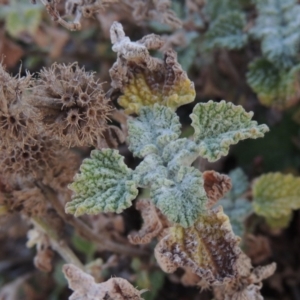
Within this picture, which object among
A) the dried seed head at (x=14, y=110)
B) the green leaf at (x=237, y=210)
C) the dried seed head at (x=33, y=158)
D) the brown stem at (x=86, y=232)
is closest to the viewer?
the dried seed head at (x=14, y=110)

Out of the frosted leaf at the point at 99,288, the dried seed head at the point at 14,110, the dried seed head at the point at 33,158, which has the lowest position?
the frosted leaf at the point at 99,288

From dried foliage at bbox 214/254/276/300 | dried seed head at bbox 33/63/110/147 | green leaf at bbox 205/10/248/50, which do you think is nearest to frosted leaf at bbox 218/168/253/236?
dried foliage at bbox 214/254/276/300

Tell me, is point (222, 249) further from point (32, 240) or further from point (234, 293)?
point (32, 240)

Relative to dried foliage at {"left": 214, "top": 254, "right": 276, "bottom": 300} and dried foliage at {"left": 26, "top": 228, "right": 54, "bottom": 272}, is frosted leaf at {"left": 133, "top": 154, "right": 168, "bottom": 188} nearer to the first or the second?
dried foliage at {"left": 214, "top": 254, "right": 276, "bottom": 300}

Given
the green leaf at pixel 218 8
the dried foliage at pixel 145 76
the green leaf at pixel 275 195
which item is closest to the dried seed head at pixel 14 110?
the dried foliage at pixel 145 76

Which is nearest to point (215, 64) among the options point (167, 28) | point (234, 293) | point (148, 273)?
point (167, 28)

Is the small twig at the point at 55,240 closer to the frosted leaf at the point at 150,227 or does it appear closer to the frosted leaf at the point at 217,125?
the frosted leaf at the point at 150,227

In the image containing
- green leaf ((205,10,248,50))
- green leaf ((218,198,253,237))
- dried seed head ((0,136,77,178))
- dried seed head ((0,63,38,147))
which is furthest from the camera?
green leaf ((205,10,248,50))

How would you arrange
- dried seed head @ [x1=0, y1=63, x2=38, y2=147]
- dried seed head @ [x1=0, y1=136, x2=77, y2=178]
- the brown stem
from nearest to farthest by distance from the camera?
1. dried seed head @ [x1=0, y1=63, x2=38, y2=147]
2. dried seed head @ [x1=0, y1=136, x2=77, y2=178]
3. the brown stem
